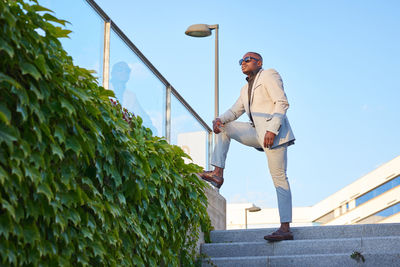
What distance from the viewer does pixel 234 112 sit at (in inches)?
301

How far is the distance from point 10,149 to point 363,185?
61390 mm

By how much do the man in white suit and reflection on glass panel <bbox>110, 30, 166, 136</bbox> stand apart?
0.81m

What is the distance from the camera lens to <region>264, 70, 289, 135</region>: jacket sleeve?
23.1ft

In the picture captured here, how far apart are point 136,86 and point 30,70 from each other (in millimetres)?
3344

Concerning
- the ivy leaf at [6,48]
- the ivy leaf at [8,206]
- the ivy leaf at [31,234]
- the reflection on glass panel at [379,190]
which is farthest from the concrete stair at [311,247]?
the reflection on glass panel at [379,190]

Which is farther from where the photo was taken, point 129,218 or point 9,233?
point 129,218

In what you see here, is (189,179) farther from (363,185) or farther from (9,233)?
(363,185)

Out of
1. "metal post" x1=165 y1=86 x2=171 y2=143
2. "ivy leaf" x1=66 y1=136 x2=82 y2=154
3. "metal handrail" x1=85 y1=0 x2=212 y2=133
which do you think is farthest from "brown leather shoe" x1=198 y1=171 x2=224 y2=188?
"ivy leaf" x1=66 y1=136 x2=82 y2=154

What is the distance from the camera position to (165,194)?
6.12 meters

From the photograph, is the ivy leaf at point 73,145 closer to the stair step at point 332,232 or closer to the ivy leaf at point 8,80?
the ivy leaf at point 8,80

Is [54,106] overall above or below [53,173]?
above

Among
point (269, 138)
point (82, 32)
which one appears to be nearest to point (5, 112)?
point (82, 32)

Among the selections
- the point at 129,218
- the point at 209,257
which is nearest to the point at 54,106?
the point at 129,218

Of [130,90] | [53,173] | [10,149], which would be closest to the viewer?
[10,149]
